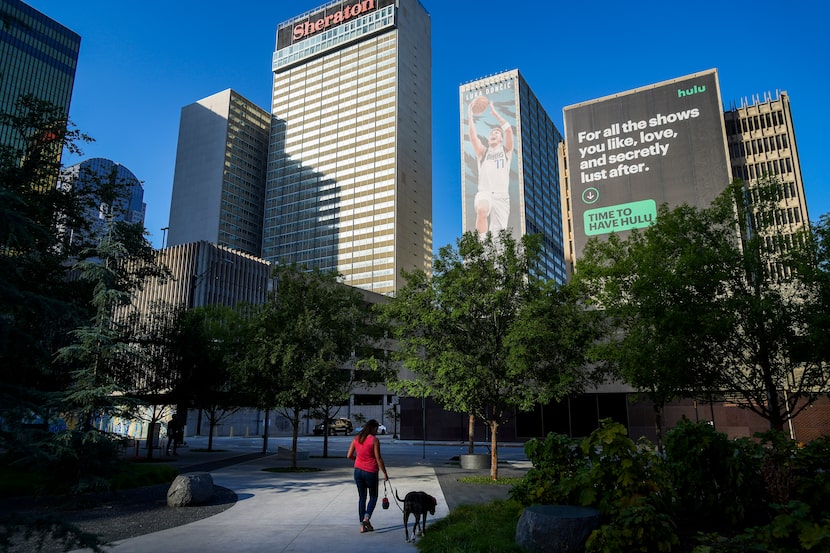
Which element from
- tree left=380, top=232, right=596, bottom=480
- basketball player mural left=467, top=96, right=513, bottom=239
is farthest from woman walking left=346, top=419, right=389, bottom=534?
basketball player mural left=467, top=96, right=513, bottom=239

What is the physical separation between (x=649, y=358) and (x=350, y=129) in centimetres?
16524

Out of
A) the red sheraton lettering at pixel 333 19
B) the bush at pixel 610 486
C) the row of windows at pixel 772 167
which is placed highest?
the red sheraton lettering at pixel 333 19

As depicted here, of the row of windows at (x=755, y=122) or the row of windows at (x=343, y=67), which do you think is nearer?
the row of windows at (x=755, y=122)

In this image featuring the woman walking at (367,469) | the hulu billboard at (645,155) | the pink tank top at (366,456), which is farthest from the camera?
the hulu billboard at (645,155)

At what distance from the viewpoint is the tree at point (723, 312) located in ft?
59.1

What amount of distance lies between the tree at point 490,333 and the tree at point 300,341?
369 cm

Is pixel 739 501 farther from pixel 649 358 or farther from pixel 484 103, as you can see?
pixel 484 103

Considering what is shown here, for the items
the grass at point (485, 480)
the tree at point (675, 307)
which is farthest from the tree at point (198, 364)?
the tree at point (675, 307)

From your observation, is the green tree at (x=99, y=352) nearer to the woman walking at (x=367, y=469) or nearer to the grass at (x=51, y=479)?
the grass at (x=51, y=479)

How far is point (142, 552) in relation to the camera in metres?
8.14

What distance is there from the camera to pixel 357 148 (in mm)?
171250

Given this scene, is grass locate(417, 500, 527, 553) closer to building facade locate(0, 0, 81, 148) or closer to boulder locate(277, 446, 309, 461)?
boulder locate(277, 446, 309, 461)

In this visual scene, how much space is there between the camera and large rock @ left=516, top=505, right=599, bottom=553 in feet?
24.3

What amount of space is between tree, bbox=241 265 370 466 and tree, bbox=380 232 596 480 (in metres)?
3.69
